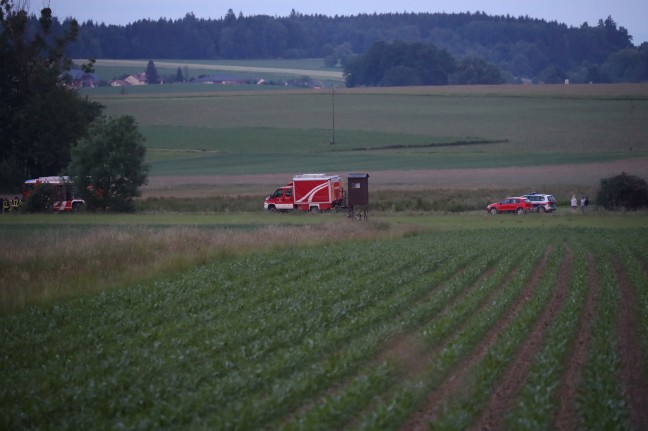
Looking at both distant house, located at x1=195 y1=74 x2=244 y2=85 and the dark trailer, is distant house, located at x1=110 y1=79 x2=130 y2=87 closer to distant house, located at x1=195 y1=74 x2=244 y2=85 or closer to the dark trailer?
distant house, located at x1=195 y1=74 x2=244 y2=85

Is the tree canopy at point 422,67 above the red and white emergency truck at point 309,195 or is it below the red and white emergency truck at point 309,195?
above

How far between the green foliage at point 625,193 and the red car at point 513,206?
186 inches

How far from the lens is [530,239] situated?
98.8 ft

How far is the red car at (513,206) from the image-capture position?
4722 cm

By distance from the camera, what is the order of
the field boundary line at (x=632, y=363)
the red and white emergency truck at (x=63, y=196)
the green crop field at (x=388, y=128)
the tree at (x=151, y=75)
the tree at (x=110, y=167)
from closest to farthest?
the field boundary line at (x=632, y=363) < the tree at (x=110, y=167) < the red and white emergency truck at (x=63, y=196) < the green crop field at (x=388, y=128) < the tree at (x=151, y=75)

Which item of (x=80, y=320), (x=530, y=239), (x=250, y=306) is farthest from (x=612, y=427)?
(x=530, y=239)

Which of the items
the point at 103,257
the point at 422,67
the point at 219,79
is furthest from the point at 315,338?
the point at 219,79

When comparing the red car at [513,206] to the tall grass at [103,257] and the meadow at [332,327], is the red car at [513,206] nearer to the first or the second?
the meadow at [332,327]

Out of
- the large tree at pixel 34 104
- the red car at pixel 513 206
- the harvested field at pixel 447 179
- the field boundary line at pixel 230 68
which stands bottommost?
the red car at pixel 513 206

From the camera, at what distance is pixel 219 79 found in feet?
509

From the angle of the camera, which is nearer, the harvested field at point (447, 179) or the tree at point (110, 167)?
the tree at point (110, 167)

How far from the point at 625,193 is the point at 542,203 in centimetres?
475

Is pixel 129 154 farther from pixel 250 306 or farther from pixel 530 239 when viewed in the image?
pixel 250 306

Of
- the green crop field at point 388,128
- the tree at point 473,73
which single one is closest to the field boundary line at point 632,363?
the green crop field at point 388,128
